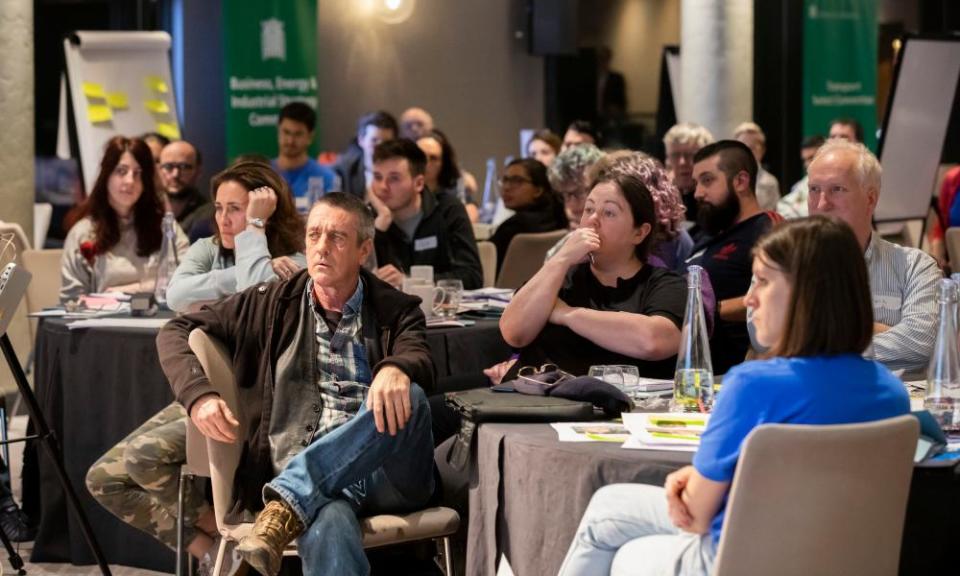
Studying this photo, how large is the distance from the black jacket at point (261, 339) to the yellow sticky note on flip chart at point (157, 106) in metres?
5.84

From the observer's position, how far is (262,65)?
10625mm

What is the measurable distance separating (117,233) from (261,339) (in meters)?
2.39

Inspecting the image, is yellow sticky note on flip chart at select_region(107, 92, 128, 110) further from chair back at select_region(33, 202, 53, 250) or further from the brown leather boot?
the brown leather boot

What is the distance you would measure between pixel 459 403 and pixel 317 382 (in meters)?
0.58

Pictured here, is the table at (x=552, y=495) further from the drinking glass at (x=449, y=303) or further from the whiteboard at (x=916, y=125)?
the whiteboard at (x=916, y=125)

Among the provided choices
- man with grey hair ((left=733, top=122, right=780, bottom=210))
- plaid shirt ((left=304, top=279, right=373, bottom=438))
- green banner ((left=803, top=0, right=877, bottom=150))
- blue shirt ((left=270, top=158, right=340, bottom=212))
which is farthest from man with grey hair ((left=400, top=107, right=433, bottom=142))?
plaid shirt ((left=304, top=279, right=373, bottom=438))

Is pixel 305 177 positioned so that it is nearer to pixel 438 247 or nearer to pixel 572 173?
pixel 438 247

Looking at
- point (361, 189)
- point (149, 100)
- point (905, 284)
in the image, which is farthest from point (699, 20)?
point (905, 284)

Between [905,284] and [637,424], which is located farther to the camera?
[905,284]

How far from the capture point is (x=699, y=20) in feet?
31.5

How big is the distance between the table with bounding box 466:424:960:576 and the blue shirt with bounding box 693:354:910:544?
1.12 ft

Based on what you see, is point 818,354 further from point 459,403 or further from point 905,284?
point 905,284

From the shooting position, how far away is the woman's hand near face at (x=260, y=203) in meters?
4.88

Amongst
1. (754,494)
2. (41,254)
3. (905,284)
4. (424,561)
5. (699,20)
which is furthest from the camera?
(699,20)
